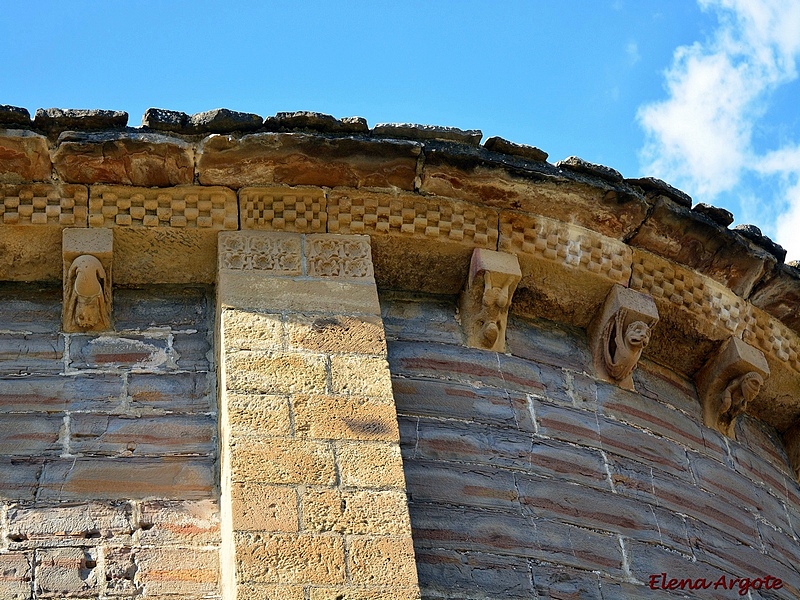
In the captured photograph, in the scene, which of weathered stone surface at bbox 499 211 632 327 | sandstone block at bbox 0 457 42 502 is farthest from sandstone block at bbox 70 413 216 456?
weathered stone surface at bbox 499 211 632 327

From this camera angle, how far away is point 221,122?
5.16m

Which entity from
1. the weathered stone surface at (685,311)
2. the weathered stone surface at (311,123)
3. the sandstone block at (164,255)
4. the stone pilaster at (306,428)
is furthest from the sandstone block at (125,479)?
the weathered stone surface at (685,311)

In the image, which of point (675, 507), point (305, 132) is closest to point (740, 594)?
point (675, 507)

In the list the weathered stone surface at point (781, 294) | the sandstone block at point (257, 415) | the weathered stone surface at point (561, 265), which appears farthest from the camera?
the weathered stone surface at point (781, 294)

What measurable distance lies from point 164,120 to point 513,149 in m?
1.43

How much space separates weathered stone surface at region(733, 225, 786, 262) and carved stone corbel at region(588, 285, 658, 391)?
59cm

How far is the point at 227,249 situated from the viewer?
511 cm

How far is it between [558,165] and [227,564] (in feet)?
7.81

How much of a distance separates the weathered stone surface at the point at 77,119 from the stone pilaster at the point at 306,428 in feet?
2.07

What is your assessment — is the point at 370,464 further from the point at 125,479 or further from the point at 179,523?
the point at 125,479

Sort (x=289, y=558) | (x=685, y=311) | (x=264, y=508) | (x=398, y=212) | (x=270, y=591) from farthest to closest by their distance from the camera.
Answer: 1. (x=685, y=311)
2. (x=398, y=212)
3. (x=264, y=508)
4. (x=289, y=558)
5. (x=270, y=591)

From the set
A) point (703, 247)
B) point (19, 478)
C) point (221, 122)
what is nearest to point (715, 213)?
point (703, 247)

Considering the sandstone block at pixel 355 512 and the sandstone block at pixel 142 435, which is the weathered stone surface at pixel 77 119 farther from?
the sandstone block at pixel 355 512

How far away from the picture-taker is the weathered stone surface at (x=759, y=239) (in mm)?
5883
